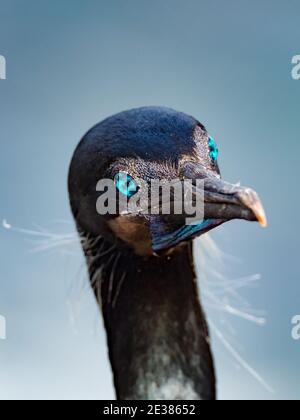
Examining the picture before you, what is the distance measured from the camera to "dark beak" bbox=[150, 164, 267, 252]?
125 inches

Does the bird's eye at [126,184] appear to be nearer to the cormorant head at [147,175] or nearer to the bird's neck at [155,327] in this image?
the cormorant head at [147,175]

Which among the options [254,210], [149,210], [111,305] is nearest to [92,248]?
[111,305]

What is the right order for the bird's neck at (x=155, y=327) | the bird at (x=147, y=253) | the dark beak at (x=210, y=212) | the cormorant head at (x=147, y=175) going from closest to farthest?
the dark beak at (x=210, y=212), the cormorant head at (x=147, y=175), the bird at (x=147, y=253), the bird's neck at (x=155, y=327)

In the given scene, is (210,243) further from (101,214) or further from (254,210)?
(254,210)

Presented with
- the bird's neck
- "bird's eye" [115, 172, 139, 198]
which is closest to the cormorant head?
"bird's eye" [115, 172, 139, 198]

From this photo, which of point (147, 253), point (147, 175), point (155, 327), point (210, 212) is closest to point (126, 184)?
point (147, 175)

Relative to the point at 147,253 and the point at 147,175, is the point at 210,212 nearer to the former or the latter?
the point at 147,175

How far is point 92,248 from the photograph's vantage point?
13.8 ft

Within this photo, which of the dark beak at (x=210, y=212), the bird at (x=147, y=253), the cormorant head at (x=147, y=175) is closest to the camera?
the dark beak at (x=210, y=212)

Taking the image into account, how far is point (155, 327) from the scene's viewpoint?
4.09 m

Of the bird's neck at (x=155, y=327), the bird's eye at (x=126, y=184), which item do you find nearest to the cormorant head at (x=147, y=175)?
the bird's eye at (x=126, y=184)

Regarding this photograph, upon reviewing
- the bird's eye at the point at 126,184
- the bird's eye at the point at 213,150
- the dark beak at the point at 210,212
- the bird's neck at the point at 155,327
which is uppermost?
the bird's eye at the point at 213,150

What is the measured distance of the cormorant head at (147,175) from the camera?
3.65 m

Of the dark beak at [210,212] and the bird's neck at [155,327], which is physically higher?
the dark beak at [210,212]
